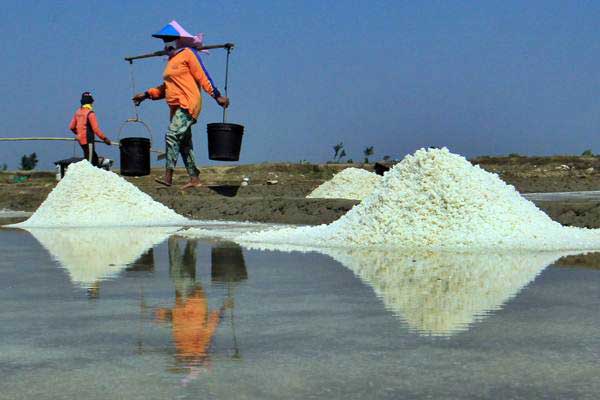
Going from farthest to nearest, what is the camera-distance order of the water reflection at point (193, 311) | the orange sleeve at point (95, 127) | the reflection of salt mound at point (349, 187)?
the reflection of salt mound at point (349, 187) → the orange sleeve at point (95, 127) → the water reflection at point (193, 311)

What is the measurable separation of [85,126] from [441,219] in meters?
9.14

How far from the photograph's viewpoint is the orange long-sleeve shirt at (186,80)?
14461mm

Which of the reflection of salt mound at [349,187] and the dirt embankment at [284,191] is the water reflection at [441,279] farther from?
the reflection of salt mound at [349,187]

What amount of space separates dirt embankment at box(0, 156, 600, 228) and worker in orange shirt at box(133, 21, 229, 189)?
42.5 inches

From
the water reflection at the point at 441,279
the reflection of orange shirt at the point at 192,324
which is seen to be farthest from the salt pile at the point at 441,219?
the reflection of orange shirt at the point at 192,324

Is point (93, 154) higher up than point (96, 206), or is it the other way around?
point (93, 154)

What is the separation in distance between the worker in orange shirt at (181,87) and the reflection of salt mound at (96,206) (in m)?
1.74

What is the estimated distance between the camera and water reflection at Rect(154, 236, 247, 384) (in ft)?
9.87

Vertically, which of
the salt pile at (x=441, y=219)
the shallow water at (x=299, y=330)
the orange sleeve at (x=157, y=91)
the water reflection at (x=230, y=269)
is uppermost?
the orange sleeve at (x=157, y=91)

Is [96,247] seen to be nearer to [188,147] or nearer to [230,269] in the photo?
[230,269]

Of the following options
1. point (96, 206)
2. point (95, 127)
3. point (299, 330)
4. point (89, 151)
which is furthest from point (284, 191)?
point (299, 330)

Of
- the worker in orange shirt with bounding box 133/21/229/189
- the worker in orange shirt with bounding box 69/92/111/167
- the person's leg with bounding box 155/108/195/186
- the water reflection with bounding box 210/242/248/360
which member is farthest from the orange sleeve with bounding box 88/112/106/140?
the water reflection with bounding box 210/242/248/360

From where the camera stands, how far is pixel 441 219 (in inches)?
324

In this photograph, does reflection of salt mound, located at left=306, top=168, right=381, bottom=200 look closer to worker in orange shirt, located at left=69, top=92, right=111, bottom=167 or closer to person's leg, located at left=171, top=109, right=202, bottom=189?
person's leg, located at left=171, top=109, right=202, bottom=189
